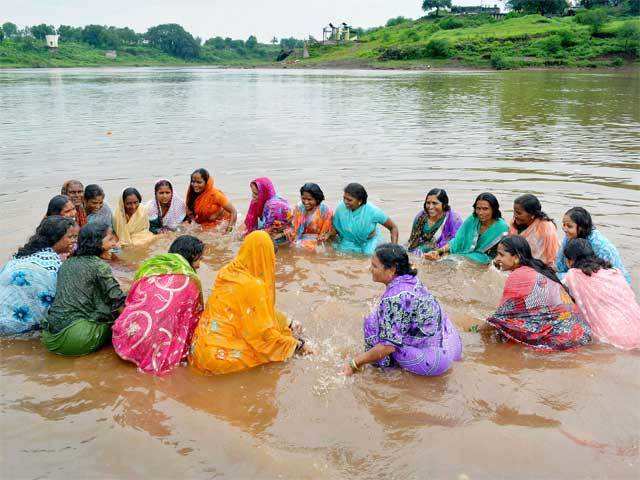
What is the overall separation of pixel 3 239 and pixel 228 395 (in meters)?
5.12

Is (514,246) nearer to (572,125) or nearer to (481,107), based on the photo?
(572,125)

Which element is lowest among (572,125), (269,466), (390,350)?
(269,466)

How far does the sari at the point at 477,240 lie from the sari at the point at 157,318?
11.5ft

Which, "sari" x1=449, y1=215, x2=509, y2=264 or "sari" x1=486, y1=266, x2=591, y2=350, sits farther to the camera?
"sari" x1=449, y1=215, x2=509, y2=264

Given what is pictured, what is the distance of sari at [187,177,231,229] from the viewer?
7602 mm

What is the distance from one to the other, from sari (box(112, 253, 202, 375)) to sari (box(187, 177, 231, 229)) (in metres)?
3.70

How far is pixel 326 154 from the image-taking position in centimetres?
1268

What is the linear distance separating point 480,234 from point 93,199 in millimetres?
4658

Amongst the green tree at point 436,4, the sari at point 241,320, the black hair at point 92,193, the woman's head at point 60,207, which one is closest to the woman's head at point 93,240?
the sari at point 241,320

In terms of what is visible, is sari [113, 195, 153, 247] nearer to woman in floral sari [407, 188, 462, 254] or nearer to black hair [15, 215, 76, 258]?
black hair [15, 215, 76, 258]

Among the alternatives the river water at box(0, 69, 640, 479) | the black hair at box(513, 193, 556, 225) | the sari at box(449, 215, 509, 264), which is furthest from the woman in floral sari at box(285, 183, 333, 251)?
the black hair at box(513, 193, 556, 225)

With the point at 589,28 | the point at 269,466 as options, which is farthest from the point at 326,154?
the point at 589,28

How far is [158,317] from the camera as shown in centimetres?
384

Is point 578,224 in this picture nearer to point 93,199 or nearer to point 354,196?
point 354,196
